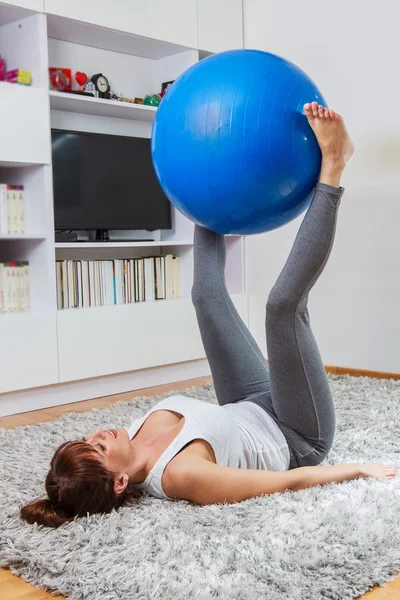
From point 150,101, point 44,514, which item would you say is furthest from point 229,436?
point 150,101

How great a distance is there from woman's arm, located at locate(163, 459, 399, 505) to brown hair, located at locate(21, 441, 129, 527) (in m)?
0.16

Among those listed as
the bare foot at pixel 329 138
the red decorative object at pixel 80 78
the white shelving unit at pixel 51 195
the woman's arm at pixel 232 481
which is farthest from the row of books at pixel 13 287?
the bare foot at pixel 329 138

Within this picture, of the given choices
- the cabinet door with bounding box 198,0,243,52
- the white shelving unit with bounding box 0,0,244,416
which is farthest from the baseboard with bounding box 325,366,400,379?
the cabinet door with bounding box 198,0,243,52

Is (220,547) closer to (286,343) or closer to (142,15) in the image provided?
(286,343)

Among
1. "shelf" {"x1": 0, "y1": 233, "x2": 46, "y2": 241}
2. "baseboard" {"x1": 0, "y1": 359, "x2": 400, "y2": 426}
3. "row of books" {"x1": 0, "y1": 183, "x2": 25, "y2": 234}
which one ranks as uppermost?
"row of books" {"x1": 0, "y1": 183, "x2": 25, "y2": 234}

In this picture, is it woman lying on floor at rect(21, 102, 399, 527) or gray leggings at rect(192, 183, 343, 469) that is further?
gray leggings at rect(192, 183, 343, 469)

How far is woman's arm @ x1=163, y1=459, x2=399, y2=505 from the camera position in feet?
5.69

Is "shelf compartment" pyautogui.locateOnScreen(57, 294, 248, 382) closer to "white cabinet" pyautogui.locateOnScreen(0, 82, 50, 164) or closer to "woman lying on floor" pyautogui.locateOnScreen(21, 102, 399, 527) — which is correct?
"white cabinet" pyautogui.locateOnScreen(0, 82, 50, 164)

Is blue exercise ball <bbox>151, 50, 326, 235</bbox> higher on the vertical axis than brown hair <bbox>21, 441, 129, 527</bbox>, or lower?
higher

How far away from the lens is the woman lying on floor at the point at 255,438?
67.8 inches

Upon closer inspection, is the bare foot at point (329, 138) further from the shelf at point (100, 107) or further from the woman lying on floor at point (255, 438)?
the shelf at point (100, 107)

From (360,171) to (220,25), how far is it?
1.29 meters

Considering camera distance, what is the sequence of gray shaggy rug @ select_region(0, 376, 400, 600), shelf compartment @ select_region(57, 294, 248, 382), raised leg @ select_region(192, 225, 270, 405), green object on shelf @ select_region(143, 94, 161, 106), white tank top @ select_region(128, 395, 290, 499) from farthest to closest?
green object on shelf @ select_region(143, 94, 161, 106)
shelf compartment @ select_region(57, 294, 248, 382)
raised leg @ select_region(192, 225, 270, 405)
white tank top @ select_region(128, 395, 290, 499)
gray shaggy rug @ select_region(0, 376, 400, 600)

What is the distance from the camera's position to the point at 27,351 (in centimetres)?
332
